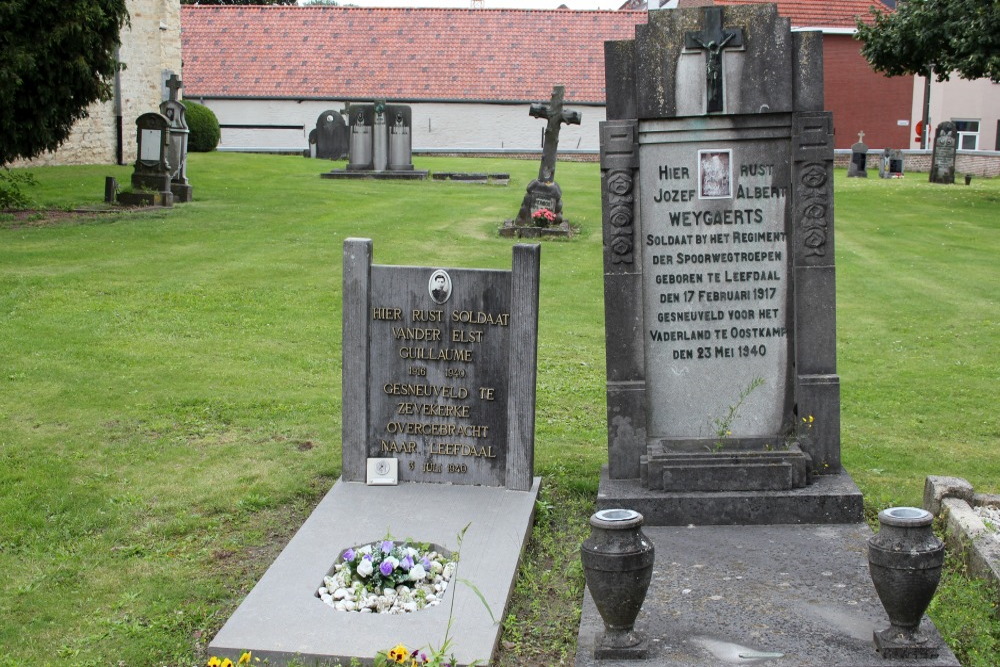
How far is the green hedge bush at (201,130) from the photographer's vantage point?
3481cm

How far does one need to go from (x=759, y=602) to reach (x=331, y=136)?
105 ft

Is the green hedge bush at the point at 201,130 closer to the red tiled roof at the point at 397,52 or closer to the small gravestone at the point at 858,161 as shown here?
the red tiled roof at the point at 397,52

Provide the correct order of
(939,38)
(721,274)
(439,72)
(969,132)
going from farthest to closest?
1. (439,72)
2. (969,132)
3. (939,38)
4. (721,274)

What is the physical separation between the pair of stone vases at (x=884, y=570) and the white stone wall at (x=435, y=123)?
139 feet

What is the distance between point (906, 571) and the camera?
14.5 feet

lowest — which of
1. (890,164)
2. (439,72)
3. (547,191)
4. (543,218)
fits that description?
(543,218)

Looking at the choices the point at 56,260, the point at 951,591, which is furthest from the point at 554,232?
the point at 951,591

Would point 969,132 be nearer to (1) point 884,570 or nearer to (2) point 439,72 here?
(2) point 439,72

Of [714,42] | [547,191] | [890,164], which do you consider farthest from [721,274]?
[890,164]

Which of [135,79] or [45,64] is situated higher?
[135,79]

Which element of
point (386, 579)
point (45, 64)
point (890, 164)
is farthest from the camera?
point (890, 164)

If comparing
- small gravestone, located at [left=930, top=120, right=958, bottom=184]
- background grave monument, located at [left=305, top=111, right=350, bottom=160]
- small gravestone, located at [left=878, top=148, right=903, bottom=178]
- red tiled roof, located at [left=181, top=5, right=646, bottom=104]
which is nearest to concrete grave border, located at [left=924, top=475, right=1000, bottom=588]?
small gravestone, located at [left=930, top=120, right=958, bottom=184]

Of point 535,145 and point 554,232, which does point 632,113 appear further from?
point 535,145

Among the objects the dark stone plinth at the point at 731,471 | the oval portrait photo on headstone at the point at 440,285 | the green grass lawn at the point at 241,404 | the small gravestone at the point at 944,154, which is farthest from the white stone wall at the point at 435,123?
the dark stone plinth at the point at 731,471
